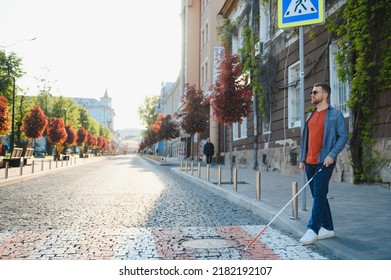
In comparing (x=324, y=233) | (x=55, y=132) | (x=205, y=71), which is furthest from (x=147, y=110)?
(x=324, y=233)

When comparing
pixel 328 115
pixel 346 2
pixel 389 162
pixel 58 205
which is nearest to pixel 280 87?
pixel 346 2

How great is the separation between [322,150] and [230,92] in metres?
8.87

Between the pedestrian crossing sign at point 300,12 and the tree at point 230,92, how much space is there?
706cm

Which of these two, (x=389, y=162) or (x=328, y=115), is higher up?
(x=328, y=115)

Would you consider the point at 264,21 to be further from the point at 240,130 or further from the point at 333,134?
the point at 333,134

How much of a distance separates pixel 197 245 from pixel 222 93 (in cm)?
919

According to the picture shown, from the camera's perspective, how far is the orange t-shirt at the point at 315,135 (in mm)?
4160

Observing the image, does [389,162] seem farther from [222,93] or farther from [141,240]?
[141,240]

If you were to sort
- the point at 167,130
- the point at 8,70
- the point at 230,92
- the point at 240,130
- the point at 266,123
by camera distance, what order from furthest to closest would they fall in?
the point at 167,130 < the point at 8,70 < the point at 240,130 < the point at 266,123 < the point at 230,92

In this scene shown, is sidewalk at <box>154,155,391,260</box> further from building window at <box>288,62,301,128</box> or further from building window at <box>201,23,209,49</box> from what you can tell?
building window at <box>201,23,209,49</box>

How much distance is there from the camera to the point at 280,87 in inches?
599

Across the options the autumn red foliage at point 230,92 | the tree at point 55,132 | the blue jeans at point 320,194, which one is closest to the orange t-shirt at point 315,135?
the blue jeans at point 320,194

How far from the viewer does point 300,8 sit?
5449 millimetres

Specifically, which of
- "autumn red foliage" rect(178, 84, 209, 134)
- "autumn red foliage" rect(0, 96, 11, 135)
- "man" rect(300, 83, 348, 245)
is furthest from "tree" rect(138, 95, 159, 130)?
"man" rect(300, 83, 348, 245)
